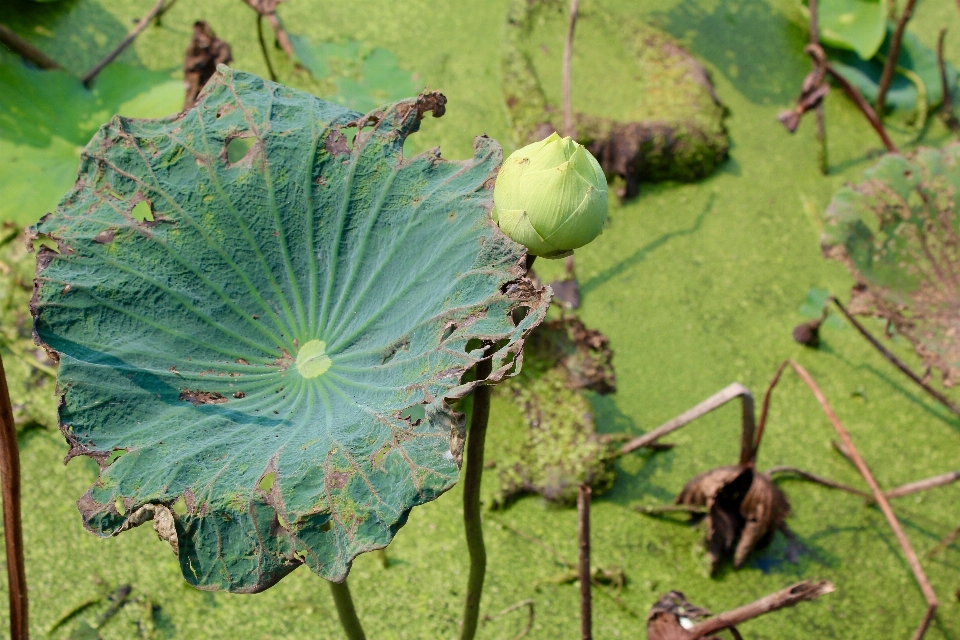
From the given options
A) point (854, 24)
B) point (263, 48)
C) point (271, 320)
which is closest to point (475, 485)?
point (271, 320)

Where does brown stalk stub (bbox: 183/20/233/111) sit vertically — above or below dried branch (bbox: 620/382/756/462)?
above

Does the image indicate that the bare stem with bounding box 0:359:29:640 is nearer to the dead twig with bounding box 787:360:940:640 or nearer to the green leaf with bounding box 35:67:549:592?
the green leaf with bounding box 35:67:549:592

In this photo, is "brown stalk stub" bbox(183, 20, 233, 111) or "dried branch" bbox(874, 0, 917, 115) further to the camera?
"dried branch" bbox(874, 0, 917, 115)

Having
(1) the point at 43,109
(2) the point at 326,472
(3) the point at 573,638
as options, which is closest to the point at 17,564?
(2) the point at 326,472

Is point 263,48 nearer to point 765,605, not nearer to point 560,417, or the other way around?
point 560,417

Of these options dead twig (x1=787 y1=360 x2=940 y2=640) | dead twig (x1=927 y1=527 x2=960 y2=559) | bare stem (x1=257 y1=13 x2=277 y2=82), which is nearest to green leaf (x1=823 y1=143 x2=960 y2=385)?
dead twig (x1=787 y1=360 x2=940 y2=640)
